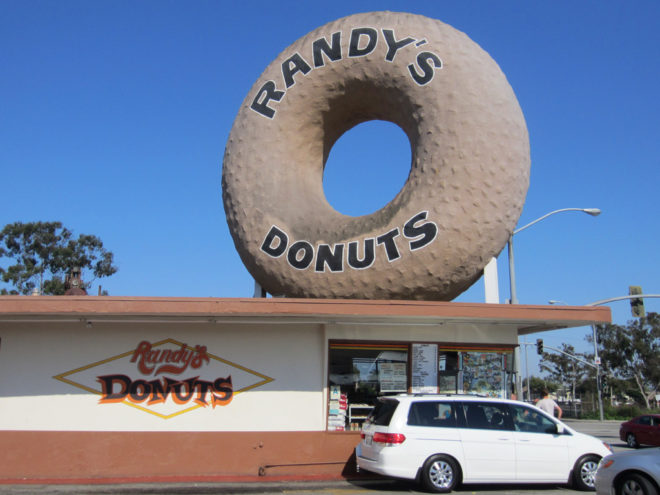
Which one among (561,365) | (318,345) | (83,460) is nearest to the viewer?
(83,460)

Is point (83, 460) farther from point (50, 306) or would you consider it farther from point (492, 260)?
point (492, 260)

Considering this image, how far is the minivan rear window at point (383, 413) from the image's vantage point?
27.3ft

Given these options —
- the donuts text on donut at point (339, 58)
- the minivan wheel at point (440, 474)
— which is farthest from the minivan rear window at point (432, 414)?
Result: the donuts text on donut at point (339, 58)

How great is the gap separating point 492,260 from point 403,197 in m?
1.78

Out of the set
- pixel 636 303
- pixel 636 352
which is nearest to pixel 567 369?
pixel 636 352

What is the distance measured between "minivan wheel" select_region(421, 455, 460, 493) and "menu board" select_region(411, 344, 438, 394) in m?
2.02

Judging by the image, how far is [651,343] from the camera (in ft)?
A: 169

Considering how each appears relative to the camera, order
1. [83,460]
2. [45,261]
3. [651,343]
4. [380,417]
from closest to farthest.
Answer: [380,417], [83,460], [45,261], [651,343]

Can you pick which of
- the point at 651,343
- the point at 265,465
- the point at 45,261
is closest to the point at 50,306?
the point at 265,465

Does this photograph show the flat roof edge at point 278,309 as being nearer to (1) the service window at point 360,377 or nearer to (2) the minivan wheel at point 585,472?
(1) the service window at point 360,377

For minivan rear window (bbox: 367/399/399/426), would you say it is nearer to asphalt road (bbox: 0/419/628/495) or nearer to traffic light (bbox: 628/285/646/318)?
asphalt road (bbox: 0/419/628/495)

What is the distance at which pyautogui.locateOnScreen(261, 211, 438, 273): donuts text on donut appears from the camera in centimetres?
955

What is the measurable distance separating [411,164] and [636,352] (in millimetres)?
48978

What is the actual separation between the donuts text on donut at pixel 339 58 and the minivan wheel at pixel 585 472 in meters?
6.32
